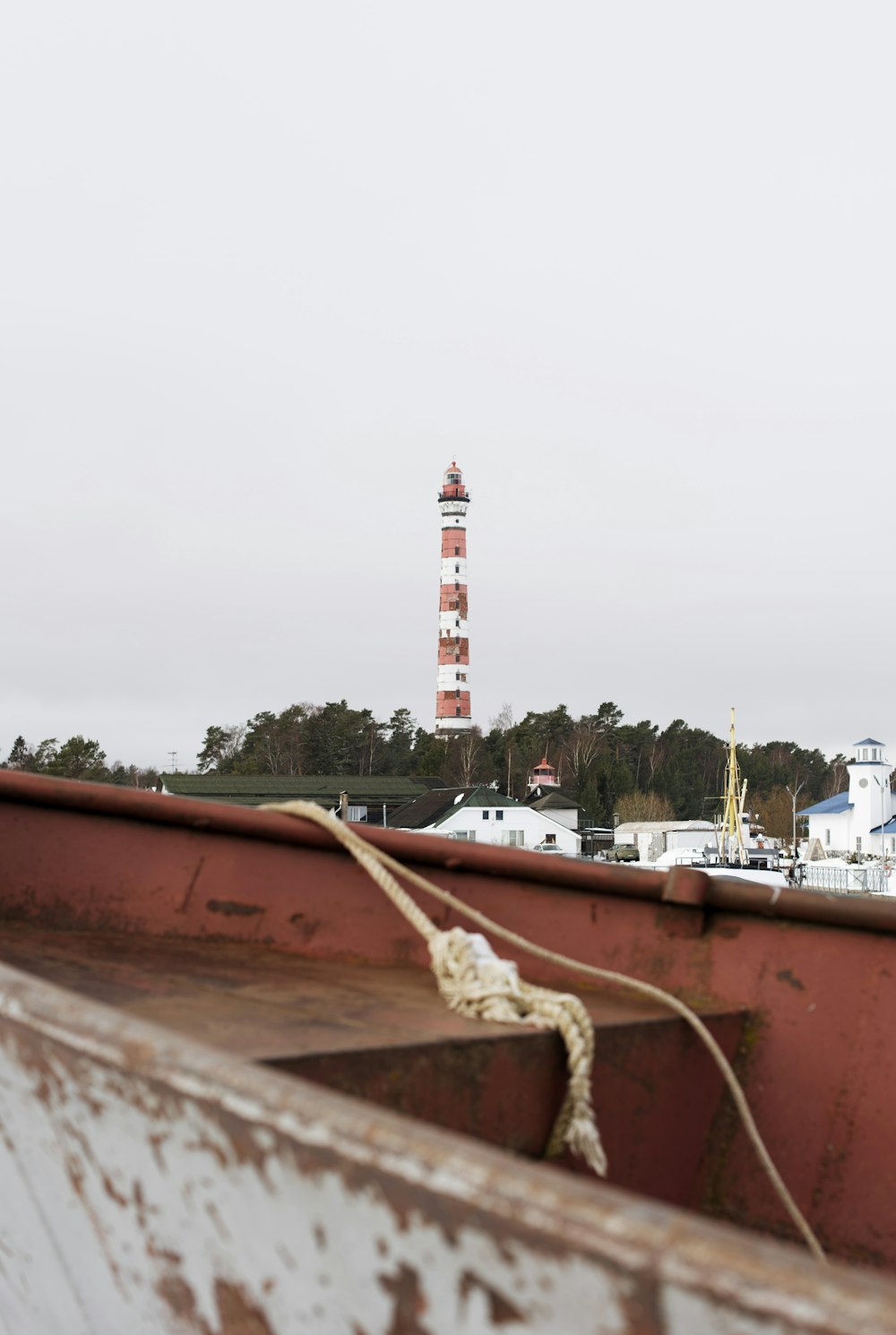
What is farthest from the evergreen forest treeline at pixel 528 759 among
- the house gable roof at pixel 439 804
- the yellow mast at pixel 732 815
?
the yellow mast at pixel 732 815

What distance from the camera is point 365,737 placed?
77.4m

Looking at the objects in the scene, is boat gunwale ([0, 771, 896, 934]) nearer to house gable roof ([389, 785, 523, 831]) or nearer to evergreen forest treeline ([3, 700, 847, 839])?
house gable roof ([389, 785, 523, 831])

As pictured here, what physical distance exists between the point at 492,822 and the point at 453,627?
51.7ft

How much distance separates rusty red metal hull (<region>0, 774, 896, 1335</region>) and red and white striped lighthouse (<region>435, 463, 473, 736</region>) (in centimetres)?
5816

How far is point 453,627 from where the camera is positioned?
6153 cm

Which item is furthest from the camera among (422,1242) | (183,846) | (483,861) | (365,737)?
(365,737)

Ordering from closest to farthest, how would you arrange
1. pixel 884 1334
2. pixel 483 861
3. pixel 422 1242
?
pixel 884 1334
pixel 422 1242
pixel 483 861

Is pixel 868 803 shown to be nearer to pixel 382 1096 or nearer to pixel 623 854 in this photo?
pixel 623 854

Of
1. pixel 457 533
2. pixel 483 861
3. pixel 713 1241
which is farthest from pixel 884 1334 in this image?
pixel 457 533

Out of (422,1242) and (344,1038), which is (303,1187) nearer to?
(422,1242)

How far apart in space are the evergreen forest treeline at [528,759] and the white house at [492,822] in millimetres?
14578

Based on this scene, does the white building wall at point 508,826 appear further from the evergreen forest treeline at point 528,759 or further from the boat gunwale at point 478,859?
the boat gunwale at point 478,859

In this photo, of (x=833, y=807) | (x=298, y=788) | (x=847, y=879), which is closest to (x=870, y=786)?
(x=833, y=807)

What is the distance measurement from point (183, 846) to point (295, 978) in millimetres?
808
